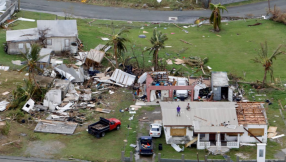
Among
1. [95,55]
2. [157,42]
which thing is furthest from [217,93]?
[95,55]

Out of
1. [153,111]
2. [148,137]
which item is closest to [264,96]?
[153,111]

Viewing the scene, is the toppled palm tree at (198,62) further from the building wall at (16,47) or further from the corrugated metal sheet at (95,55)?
the building wall at (16,47)

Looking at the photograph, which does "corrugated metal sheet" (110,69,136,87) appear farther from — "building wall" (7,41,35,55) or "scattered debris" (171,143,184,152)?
"scattered debris" (171,143,184,152)

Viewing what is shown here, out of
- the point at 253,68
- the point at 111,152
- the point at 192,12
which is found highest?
the point at 192,12

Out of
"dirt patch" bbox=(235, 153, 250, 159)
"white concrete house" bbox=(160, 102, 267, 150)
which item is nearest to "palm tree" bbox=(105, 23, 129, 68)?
"white concrete house" bbox=(160, 102, 267, 150)

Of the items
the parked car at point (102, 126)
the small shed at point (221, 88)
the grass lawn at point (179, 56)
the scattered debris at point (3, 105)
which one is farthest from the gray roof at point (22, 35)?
the small shed at point (221, 88)

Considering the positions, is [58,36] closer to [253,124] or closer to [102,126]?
[102,126]

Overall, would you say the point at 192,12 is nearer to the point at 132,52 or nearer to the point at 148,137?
the point at 132,52
